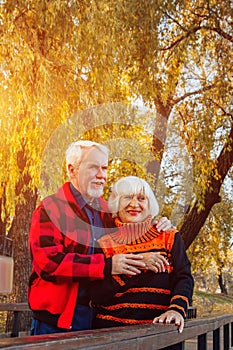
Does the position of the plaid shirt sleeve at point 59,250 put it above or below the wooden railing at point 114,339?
above

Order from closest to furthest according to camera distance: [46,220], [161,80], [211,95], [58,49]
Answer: [46,220] < [58,49] < [161,80] < [211,95]

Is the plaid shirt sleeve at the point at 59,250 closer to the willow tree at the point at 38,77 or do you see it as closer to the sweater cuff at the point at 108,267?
the sweater cuff at the point at 108,267

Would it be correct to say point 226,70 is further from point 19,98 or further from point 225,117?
point 19,98

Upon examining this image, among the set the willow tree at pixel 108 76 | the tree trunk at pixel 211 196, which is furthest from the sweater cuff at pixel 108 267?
the tree trunk at pixel 211 196

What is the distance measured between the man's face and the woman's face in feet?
0.41

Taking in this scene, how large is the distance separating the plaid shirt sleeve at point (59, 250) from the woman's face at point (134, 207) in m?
0.22

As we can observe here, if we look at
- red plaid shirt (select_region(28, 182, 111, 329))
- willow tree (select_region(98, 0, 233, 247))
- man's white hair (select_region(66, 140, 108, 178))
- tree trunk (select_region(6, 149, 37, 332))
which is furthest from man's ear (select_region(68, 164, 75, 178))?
willow tree (select_region(98, 0, 233, 247))

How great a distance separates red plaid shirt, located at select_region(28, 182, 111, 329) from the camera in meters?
2.52

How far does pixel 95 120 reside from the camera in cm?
725

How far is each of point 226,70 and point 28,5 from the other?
415 centimetres

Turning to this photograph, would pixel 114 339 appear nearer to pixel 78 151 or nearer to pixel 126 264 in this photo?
pixel 126 264

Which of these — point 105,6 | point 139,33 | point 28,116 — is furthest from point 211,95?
point 28,116

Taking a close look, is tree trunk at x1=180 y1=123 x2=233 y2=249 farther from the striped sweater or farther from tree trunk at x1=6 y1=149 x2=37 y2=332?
the striped sweater

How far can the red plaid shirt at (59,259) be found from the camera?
252 centimetres
